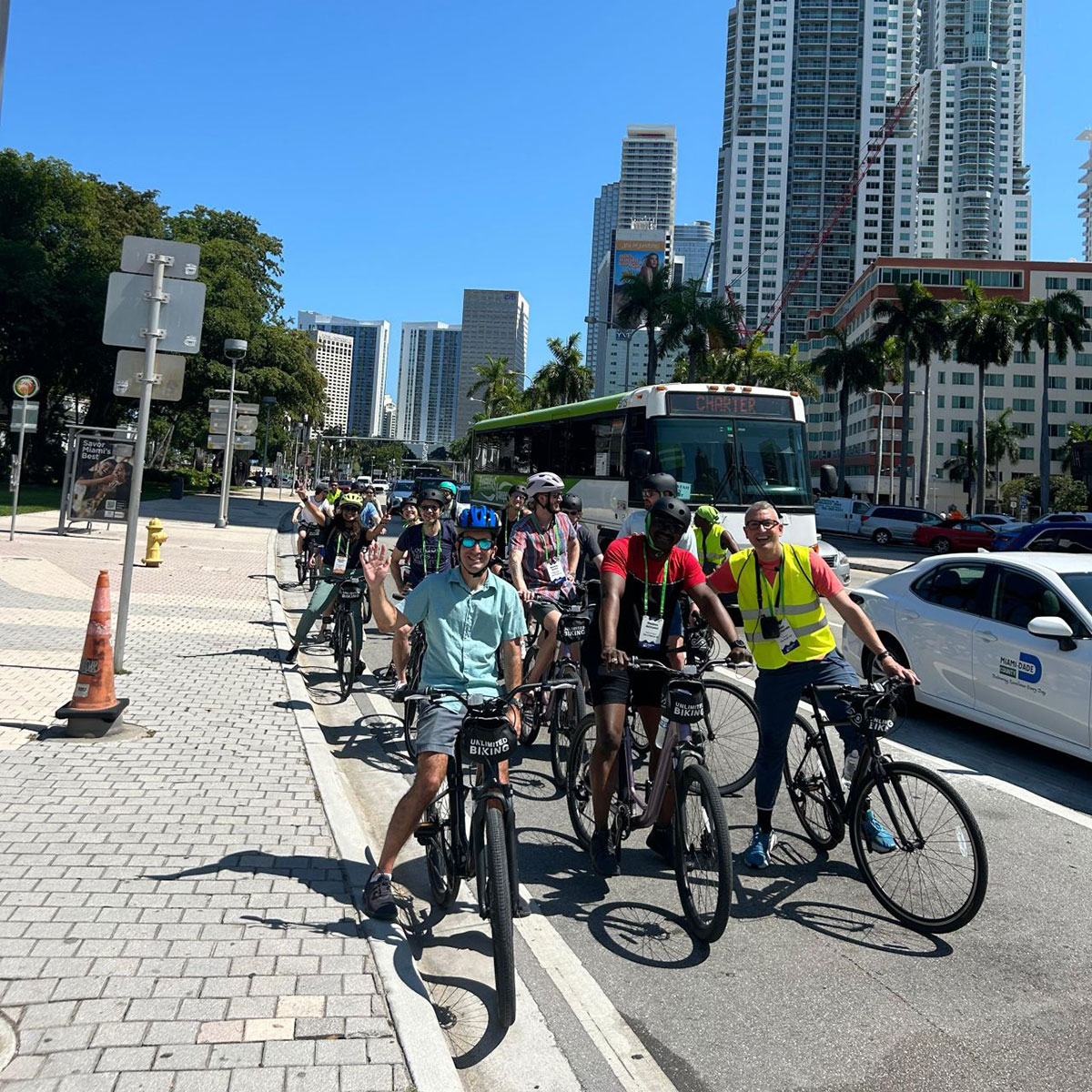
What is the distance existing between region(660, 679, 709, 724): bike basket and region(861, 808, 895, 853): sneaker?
97 cm

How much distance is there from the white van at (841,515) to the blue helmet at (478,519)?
48.3 m

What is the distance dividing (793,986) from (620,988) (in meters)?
0.68

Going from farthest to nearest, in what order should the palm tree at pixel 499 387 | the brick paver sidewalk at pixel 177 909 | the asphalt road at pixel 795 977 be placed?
the palm tree at pixel 499 387, the asphalt road at pixel 795 977, the brick paver sidewalk at pixel 177 909

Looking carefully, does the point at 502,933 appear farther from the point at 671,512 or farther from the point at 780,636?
the point at 780,636

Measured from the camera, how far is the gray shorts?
4066 mm

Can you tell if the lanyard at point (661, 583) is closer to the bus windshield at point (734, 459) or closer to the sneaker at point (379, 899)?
the sneaker at point (379, 899)

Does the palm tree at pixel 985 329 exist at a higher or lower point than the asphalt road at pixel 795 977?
higher

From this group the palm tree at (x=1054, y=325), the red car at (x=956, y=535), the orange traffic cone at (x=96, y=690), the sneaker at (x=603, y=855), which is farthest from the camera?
the palm tree at (x=1054, y=325)

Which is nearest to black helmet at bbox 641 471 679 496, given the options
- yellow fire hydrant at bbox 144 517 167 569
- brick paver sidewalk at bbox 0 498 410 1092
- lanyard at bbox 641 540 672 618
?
lanyard at bbox 641 540 672 618

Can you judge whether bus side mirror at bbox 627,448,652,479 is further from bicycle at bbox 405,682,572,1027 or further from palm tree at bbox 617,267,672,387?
palm tree at bbox 617,267,672,387

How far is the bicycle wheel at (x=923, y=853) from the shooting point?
4.30 m

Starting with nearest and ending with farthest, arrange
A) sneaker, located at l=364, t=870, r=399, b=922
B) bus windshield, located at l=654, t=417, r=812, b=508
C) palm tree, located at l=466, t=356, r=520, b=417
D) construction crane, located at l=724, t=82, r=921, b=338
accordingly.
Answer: sneaker, located at l=364, t=870, r=399, b=922, bus windshield, located at l=654, t=417, r=812, b=508, palm tree, located at l=466, t=356, r=520, b=417, construction crane, located at l=724, t=82, r=921, b=338

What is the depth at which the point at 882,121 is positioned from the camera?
631 ft

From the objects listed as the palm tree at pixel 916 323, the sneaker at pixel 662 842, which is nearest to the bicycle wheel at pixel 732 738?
the sneaker at pixel 662 842
